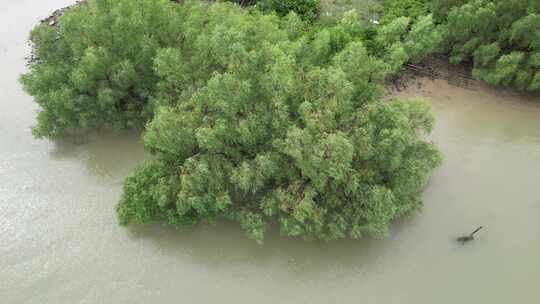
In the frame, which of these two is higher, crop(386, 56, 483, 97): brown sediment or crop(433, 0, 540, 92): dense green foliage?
crop(433, 0, 540, 92): dense green foliage

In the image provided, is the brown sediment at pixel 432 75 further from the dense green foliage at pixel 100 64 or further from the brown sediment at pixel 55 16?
the brown sediment at pixel 55 16

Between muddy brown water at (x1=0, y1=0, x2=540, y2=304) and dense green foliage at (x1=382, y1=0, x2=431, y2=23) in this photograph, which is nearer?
A: muddy brown water at (x1=0, y1=0, x2=540, y2=304)

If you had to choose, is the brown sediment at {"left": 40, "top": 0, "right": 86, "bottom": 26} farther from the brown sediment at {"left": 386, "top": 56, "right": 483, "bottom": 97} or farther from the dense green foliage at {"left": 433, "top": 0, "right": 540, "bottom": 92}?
the dense green foliage at {"left": 433, "top": 0, "right": 540, "bottom": 92}

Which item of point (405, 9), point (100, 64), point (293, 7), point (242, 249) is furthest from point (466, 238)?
point (100, 64)

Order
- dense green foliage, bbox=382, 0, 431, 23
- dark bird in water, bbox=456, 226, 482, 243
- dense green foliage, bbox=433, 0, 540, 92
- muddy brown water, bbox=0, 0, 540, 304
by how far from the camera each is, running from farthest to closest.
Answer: dense green foliage, bbox=382, 0, 431, 23
dense green foliage, bbox=433, 0, 540, 92
dark bird in water, bbox=456, 226, 482, 243
muddy brown water, bbox=0, 0, 540, 304

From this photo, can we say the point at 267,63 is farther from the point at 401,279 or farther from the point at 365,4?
the point at 365,4

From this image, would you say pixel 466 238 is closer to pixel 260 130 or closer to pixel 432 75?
pixel 260 130

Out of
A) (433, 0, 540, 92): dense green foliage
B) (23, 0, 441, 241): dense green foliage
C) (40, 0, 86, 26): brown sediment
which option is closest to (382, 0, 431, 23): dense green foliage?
(433, 0, 540, 92): dense green foliage

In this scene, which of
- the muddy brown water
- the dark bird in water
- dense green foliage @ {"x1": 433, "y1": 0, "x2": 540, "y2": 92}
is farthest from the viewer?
dense green foliage @ {"x1": 433, "y1": 0, "x2": 540, "y2": 92}
